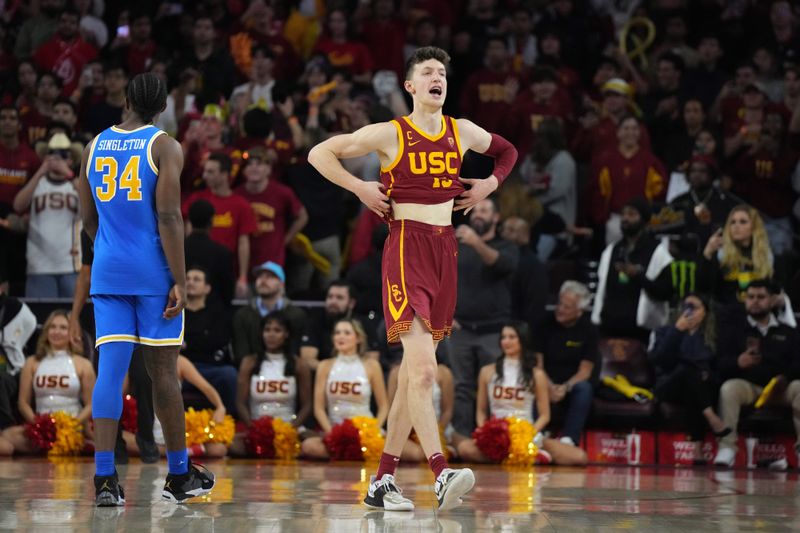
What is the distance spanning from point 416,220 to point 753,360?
5287 mm

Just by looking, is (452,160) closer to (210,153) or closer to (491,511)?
(491,511)

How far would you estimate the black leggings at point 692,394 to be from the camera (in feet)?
37.0

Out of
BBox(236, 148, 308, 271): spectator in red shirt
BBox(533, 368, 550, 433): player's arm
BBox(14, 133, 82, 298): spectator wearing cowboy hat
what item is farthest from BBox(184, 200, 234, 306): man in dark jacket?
BBox(533, 368, 550, 433): player's arm

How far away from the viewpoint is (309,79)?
14250 millimetres

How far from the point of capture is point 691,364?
449 inches

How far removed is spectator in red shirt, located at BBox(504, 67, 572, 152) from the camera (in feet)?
46.9

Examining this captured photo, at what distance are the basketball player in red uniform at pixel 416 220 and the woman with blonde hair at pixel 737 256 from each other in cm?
509

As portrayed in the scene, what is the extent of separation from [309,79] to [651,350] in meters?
4.97

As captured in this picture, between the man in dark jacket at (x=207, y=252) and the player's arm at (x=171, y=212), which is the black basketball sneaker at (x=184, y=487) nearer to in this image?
the player's arm at (x=171, y=212)

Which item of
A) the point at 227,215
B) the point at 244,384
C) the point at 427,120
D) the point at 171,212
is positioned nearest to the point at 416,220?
the point at 427,120

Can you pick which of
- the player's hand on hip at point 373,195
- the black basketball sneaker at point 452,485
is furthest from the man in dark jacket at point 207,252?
the black basketball sneaker at point 452,485

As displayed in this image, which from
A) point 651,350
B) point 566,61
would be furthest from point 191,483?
point 566,61

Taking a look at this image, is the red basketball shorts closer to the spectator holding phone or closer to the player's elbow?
the player's elbow

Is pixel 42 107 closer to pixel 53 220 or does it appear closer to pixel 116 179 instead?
pixel 53 220
